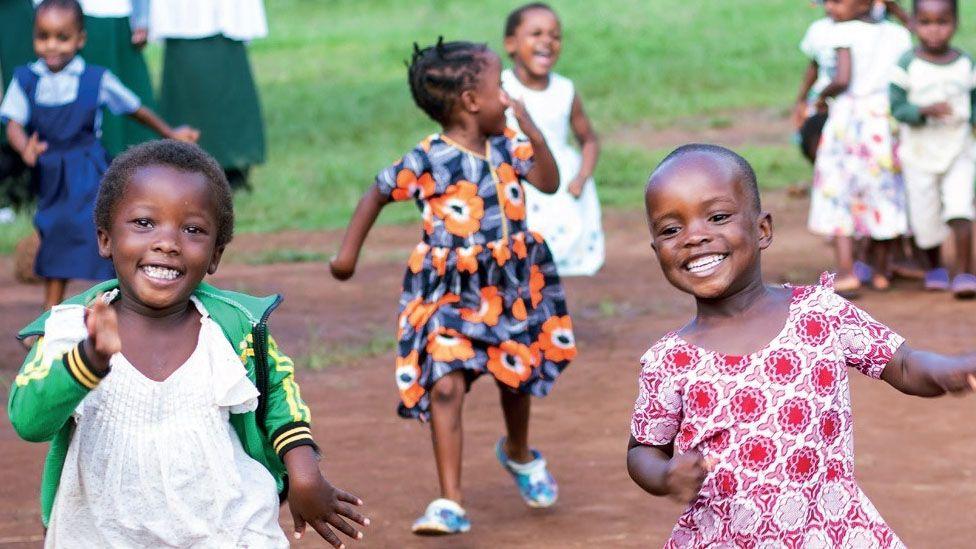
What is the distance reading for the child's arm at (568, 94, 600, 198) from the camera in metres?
7.25

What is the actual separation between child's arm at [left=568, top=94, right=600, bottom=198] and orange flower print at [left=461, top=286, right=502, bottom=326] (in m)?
2.06

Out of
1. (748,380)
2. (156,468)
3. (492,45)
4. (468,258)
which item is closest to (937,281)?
(468,258)

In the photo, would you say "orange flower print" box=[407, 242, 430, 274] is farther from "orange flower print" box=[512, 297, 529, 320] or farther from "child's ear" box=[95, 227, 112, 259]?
"child's ear" box=[95, 227, 112, 259]

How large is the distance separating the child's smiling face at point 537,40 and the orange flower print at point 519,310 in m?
2.54

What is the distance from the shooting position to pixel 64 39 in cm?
738

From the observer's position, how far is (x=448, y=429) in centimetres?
501

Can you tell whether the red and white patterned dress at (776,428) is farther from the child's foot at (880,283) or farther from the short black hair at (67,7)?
the child's foot at (880,283)

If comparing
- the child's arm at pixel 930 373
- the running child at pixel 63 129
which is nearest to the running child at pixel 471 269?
the child's arm at pixel 930 373

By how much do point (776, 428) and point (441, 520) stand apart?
6.28 feet

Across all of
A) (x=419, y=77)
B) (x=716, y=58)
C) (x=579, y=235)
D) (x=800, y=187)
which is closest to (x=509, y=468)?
(x=419, y=77)

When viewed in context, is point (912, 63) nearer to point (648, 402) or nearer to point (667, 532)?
point (667, 532)

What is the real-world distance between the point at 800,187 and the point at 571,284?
3.18m

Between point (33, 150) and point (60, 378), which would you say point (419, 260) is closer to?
point (60, 378)

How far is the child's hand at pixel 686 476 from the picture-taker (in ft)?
10.0
